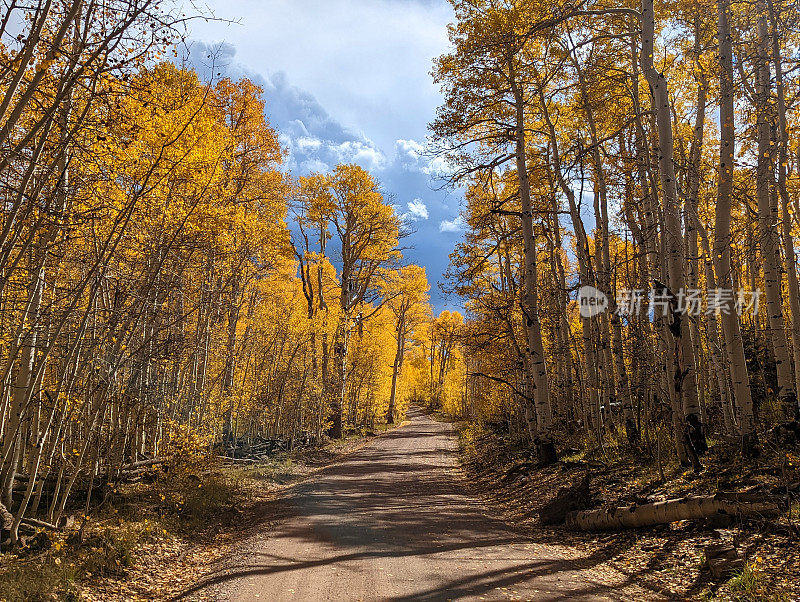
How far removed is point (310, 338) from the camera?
16.0 m

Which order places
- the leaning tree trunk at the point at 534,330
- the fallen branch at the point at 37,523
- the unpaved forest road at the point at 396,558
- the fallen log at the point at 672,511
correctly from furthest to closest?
the leaning tree trunk at the point at 534,330
the fallen branch at the point at 37,523
the fallen log at the point at 672,511
the unpaved forest road at the point at 396,558

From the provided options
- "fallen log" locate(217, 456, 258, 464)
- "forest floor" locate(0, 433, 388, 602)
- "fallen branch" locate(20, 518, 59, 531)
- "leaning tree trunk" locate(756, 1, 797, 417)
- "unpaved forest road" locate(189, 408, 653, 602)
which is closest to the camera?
"unpaved forest road" locate(189, 408, 653, 602)

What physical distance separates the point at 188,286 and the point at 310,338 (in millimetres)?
6578

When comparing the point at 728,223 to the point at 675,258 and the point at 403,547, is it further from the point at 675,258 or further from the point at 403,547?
the point at 403,547

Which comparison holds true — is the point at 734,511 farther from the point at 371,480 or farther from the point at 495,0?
the point at 495,0

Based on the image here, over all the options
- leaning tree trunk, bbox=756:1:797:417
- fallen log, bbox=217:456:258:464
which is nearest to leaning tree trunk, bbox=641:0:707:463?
leaning tree trunk, bbox=756:1:797:417

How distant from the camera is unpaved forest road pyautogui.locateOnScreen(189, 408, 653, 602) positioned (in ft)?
14.4

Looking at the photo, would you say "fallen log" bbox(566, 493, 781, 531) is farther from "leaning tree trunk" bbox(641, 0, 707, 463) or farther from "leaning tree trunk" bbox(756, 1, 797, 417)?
"leaning tree trunk" bbox(756, 1, 797, 417)
